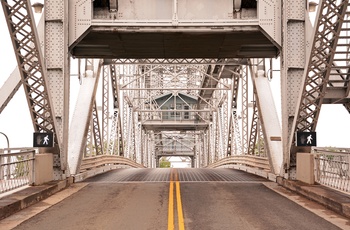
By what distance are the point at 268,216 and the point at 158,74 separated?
6014 cm

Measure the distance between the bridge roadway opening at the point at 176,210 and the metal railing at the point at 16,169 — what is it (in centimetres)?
124

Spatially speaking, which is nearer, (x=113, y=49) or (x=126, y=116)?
(x=113, y=49)

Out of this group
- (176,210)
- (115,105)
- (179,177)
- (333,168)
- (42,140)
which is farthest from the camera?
(115,105)

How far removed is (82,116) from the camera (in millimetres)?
20578

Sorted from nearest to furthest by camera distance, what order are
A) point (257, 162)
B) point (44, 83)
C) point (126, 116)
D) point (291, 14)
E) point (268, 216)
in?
1. point (268, 216)
2. point (44, 83)
3. point (291, 14)
4. point (257, 162)
5. point (126, 116)

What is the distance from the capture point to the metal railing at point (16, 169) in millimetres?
11161

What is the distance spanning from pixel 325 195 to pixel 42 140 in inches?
327

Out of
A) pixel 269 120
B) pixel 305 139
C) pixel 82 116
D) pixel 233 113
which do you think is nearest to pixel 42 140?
pixel 82 116

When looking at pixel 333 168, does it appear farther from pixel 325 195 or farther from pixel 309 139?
pixel 309 139

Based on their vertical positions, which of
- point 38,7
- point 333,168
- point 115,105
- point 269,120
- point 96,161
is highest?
point 38,7

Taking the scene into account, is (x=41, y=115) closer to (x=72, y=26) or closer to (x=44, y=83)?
(x=44, y=83)

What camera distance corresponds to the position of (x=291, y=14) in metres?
15.6

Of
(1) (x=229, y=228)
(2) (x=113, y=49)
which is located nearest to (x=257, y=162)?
(2) (x=113, y=49)

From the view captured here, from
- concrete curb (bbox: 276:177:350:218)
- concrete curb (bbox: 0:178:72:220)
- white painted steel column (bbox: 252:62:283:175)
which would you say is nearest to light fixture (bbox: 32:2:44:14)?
concrete curb (bbox: 0:178:72:220)
